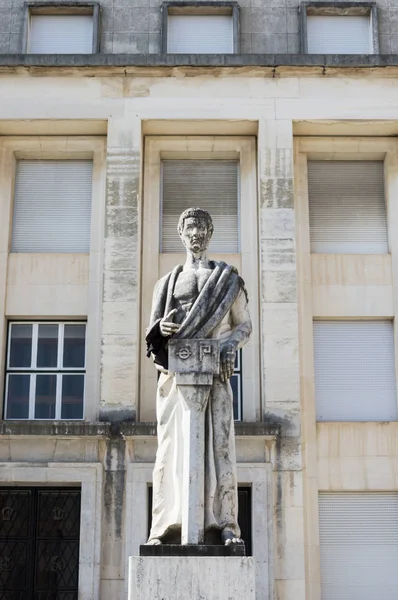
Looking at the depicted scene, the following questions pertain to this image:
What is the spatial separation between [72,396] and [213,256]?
4.36m

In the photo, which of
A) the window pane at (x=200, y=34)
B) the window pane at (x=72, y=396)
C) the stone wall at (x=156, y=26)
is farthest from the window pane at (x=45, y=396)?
the window pane at (x=200, y=34)

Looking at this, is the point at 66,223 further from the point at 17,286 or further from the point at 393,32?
the point at 393,32

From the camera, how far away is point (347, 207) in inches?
909

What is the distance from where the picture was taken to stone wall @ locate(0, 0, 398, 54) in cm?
2397

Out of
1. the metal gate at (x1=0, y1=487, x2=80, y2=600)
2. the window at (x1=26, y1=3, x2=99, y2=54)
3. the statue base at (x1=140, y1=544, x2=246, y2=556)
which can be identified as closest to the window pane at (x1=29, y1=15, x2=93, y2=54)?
the window at (x1=26, y1=3, x2=99, y2=54)

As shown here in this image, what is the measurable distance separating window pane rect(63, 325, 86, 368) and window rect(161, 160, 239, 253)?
2.62m

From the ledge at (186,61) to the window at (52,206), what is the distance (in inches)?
89.8

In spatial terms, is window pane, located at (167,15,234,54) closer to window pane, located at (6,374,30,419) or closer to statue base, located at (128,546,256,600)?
window pane, located at (6,374,30,419)

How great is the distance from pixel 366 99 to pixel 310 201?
2608mm

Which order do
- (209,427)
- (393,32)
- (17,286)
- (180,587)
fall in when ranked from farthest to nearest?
(393,32)
(17,286)
(209,427)
(180,587)

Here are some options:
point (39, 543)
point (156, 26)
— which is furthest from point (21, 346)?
point (156, 26)

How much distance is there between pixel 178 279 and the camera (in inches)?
431

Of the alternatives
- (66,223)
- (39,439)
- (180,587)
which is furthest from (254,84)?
(180,587)

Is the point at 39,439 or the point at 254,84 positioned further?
the point at 254,84
